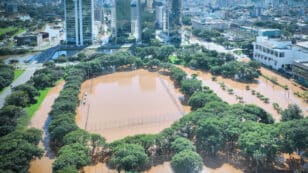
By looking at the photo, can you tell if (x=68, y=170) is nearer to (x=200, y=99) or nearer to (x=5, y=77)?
(x=200, y=99)

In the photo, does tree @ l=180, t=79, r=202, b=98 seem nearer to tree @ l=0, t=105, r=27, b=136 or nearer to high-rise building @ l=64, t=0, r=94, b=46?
tree @ l=0, t=105, r=27, b=136

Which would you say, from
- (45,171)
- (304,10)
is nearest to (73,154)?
(45,171)

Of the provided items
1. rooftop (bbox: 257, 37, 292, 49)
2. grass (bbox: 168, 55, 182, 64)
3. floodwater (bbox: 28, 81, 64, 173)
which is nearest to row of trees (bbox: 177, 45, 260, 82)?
grass (bbox: 168, 55, 182, 64)

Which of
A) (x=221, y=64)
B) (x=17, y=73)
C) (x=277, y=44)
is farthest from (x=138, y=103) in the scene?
(x=277, y=44)

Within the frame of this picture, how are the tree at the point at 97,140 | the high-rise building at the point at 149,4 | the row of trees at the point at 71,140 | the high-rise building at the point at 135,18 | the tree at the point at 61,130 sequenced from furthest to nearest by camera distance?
1. the high-rise building at the point at 149,4
2. the high-rise building at the point at 135,18
3. the tree at the point at 61,130
4. the tree at the point at 97,140
5. the row of trees at the point at 71,140

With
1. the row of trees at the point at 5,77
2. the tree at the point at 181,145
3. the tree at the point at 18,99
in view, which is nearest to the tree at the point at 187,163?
the tree at the point at 181,145

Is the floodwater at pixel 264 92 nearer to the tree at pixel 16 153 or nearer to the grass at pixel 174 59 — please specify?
the grass at pixel 174 59
